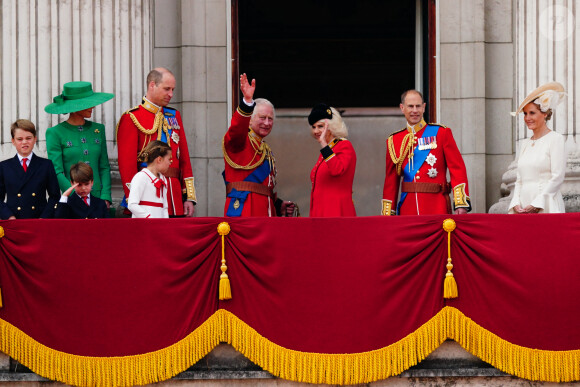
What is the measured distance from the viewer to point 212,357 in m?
8.03

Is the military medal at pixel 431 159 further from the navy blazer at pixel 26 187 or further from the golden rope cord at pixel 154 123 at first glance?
the navy blazer at pixel 26 187

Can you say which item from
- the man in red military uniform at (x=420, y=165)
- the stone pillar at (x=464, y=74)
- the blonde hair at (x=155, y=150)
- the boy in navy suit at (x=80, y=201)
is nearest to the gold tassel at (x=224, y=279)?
the blonde hair at (x=155, y=150)

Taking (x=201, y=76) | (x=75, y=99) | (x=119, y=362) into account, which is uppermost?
(x=201, y=76)

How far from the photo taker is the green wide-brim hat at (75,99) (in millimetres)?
9453

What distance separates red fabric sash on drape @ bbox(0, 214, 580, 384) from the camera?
7926 mm

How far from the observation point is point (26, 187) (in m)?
8.84

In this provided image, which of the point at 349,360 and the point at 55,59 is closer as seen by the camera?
the point at 349,360

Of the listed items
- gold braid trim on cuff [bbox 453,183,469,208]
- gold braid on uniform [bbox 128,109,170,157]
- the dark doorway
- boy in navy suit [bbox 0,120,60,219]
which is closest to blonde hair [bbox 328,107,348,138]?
gold braid trim on cuff [bbox 453,183,469,208]

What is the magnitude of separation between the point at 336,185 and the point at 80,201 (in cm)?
197

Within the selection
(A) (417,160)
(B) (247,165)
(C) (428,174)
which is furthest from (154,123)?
(C) (428,174)

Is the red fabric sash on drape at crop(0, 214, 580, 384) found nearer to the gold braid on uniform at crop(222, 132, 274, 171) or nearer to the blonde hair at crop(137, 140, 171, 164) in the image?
the blonde hair at crop(137, 140, 171, 164)

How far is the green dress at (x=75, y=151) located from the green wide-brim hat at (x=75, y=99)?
0.47ft

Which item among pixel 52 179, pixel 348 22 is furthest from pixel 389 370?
pixel 348 22

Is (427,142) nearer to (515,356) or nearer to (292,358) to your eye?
(515,356)
